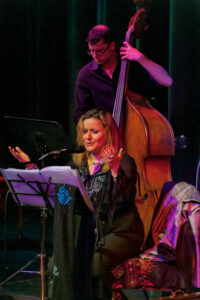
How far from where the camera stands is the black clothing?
89.1 inches

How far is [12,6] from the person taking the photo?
4.57 metres

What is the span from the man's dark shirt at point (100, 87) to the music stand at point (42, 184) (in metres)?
0.79

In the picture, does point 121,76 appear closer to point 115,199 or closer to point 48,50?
point 115,199

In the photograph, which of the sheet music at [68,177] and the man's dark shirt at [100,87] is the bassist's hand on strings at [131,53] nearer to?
the man's dark shirt at [100,87]

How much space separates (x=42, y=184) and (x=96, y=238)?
17.5 inches

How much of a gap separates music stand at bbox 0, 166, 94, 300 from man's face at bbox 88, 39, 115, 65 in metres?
1.06

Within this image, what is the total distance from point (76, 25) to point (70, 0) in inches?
A: 11.0

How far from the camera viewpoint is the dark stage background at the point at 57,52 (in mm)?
3539

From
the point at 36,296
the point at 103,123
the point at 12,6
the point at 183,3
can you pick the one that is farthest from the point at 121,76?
the point at 12,6

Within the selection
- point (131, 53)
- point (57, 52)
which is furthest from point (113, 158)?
point (57, 52)

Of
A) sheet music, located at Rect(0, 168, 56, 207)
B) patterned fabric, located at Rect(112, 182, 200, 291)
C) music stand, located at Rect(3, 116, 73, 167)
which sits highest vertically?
music stand, located at Rect(3, 116, 73, 167)

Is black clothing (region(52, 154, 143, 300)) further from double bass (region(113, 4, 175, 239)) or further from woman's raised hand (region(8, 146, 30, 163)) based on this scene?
woman's raised hand (region(8, 146, 30, 163))

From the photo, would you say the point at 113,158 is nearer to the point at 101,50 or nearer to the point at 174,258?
the point at 174,258

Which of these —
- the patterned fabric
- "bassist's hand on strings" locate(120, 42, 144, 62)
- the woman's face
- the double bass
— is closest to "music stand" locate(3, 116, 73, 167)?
the woman's face
